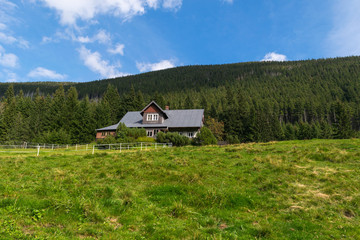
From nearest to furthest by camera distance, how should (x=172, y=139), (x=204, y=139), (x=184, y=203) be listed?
(x=184, y=203) → (x=172, y=139) → (x=204, y=139)

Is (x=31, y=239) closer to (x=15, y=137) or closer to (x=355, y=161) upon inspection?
(x=355, y=161)

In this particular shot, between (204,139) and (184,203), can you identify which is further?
(204,139)

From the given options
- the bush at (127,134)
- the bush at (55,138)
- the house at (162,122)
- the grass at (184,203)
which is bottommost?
the grass at (184,203)

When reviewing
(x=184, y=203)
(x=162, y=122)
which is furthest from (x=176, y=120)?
(x=184, y=203)

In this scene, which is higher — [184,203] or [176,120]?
[176,120]

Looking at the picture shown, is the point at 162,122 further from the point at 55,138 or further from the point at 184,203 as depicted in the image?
the point at 184,203

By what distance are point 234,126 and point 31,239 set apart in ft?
213

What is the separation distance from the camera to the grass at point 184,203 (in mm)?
6270

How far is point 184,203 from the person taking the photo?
8.69 metres

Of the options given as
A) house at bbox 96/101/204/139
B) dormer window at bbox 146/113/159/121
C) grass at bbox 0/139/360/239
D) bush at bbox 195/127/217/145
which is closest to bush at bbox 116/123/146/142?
house at bbox 96/101/204/139

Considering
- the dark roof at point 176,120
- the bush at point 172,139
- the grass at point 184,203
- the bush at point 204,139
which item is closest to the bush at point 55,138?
the dark roof at point 176,120

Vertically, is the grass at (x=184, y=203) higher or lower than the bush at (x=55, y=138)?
lower

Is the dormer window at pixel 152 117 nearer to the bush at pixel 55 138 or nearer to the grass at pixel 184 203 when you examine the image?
the bush at pixel 55 138

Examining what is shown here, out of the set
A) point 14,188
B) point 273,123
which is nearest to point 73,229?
point 14,188
